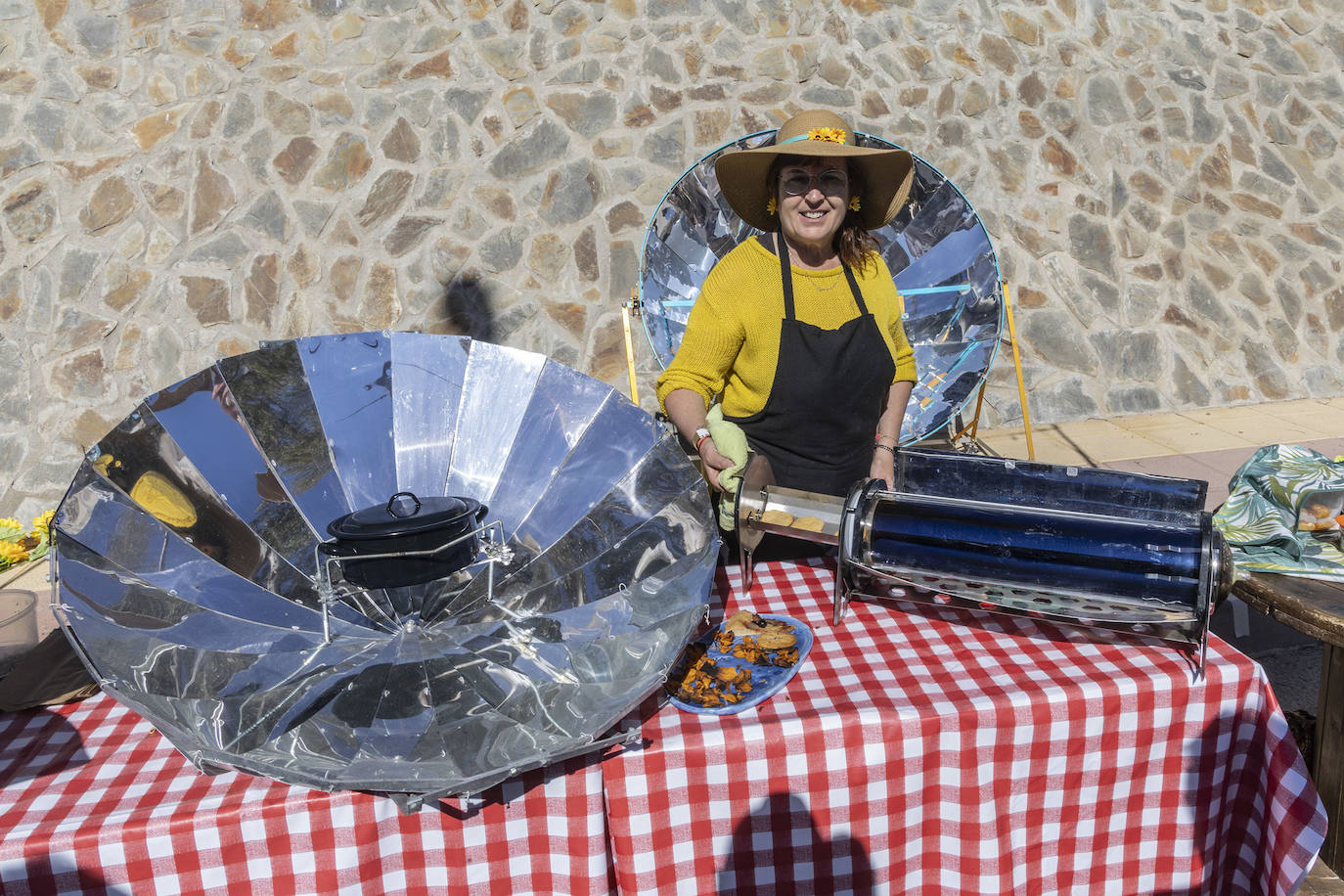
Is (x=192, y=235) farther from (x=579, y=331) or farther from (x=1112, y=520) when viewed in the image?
(x=1112, y=520)

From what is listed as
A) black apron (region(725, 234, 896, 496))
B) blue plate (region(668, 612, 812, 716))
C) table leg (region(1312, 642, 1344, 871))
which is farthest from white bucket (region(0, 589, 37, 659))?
table leg (region(1312, 642, 1344, 871))

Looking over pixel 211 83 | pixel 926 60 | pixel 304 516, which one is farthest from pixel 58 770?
pixel 926 60

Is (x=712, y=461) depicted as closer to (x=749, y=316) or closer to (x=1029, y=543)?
(x=749, y=316)

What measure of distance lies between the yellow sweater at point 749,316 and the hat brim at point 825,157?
189 millimetres

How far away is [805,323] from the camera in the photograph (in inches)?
88.8

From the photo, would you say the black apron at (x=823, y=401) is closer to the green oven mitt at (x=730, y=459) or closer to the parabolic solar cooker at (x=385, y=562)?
the green oven mitt at (x=730, y=459)

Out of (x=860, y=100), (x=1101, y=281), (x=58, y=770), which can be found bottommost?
(x=58, y=770)

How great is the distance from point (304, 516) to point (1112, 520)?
1470 mm

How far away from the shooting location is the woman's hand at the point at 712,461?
2.03 meters

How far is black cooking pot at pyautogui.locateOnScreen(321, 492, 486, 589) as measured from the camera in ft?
4.68

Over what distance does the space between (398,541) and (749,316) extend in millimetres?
1131

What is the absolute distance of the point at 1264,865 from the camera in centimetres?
152

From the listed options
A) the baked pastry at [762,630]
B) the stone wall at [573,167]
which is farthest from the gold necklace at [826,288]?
the stone wall at [573,167]

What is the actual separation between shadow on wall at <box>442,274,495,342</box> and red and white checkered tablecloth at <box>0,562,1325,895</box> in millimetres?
3813
